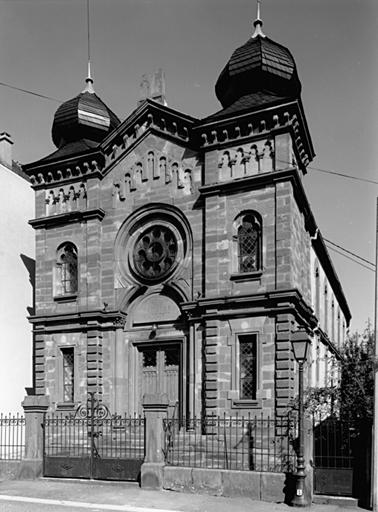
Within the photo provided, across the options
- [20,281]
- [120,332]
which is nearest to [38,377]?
[120,332]

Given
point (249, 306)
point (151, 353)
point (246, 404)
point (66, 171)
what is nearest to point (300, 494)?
point (246, 404)

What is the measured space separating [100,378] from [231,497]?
835 centimetres

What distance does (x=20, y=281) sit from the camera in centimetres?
2544

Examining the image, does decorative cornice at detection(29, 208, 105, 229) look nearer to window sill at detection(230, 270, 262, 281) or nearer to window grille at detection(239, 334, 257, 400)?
window sill at detection(230, 270, 262, 281)

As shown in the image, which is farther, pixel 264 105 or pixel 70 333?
pixel 70 333

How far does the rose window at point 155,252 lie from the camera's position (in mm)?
20578

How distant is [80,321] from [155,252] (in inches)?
140

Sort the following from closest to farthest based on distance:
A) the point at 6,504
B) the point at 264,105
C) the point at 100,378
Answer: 1. the point at 6,504
2. the point at 264,105
3. the point at 100,378

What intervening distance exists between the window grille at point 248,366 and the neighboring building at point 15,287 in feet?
34.2

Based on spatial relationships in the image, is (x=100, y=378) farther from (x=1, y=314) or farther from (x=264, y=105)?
(x=264, y=105)

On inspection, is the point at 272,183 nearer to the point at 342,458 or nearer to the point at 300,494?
the point at 342,458

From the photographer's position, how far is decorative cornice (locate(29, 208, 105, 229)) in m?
21.5

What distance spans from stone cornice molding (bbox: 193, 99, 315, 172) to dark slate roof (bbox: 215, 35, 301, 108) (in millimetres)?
1924

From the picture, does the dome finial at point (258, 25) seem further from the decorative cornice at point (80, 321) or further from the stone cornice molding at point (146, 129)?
the decorative cornice at point (80, 321)
